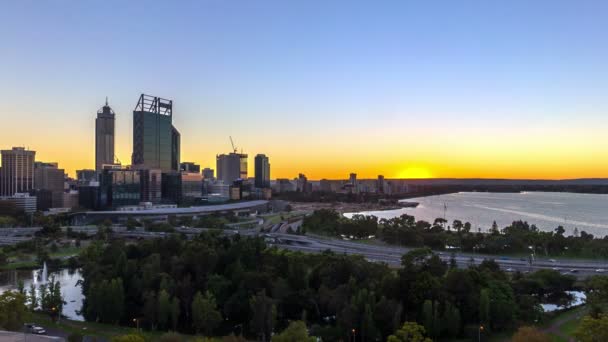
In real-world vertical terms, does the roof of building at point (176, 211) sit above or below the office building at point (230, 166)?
below

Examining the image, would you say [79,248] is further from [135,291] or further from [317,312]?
[317,312]

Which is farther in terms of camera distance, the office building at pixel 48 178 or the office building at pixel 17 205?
the office building at pixel 48 178

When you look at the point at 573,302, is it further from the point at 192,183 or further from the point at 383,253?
the point at 192,183

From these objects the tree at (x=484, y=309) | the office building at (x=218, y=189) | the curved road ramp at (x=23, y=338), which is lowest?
the tree at (x=484, y=309)

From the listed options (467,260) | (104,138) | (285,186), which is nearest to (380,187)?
(285,186)

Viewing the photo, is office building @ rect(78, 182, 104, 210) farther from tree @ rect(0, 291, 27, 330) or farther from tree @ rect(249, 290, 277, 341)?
tree @ rect(249, 290, 277, 341)

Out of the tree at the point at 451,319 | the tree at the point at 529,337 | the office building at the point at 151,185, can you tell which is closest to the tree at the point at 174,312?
the tree at the point at 451,319

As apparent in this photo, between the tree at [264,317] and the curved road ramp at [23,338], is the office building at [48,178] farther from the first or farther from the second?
the curved road ramp at [23,338]
